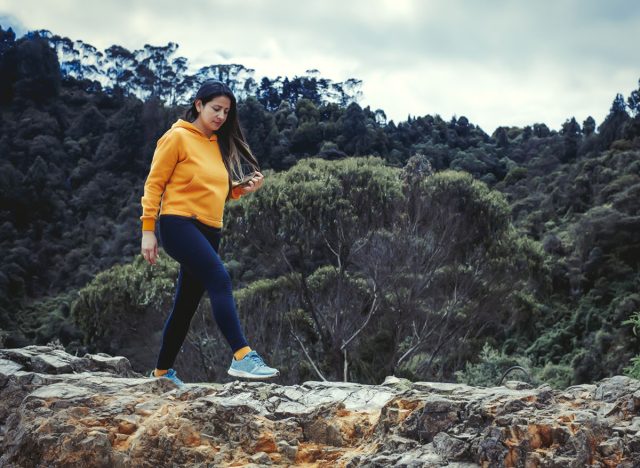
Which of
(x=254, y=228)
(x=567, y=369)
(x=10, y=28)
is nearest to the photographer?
(x=254, y=228)

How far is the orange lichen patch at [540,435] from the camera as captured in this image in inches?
107

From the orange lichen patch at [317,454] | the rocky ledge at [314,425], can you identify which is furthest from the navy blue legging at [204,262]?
the orange lichen patch at [317,454]

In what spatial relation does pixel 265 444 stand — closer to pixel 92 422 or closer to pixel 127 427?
pixel 127 427

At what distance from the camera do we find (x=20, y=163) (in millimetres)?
42094

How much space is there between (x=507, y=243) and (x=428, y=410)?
15.8 m

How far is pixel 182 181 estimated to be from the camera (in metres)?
4.07

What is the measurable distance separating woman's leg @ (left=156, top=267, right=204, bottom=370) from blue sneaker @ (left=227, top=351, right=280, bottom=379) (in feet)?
1.67

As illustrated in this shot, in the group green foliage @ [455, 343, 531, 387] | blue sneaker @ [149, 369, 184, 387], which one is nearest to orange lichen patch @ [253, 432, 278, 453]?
blue sneaker @ [149, 369, 184, 387]

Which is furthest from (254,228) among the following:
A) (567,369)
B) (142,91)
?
(142,91)

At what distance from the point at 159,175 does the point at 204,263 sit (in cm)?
51

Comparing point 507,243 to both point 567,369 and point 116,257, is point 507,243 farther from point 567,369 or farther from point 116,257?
point 116,257

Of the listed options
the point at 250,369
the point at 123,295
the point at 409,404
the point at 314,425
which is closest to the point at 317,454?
the point at 314,425

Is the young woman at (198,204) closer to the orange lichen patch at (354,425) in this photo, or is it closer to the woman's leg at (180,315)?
the woman's leg at (180,315)

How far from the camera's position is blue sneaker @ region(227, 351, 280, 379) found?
3844mm
